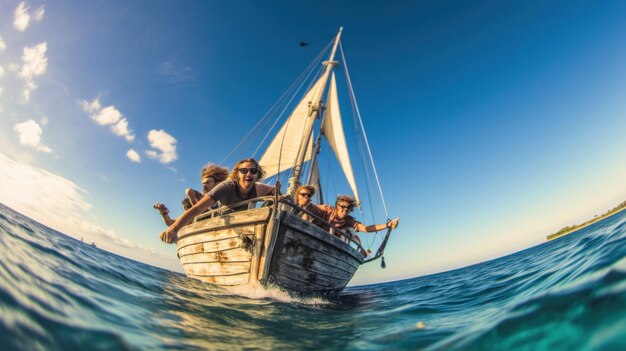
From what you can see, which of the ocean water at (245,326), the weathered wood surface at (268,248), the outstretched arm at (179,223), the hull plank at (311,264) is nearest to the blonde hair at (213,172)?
the outstretched arm at (179,223)

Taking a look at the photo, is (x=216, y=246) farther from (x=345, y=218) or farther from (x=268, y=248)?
(x=345, y=218)

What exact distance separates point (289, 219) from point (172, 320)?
2.49 m

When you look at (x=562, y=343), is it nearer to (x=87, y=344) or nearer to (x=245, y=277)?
(x=87, y=344)

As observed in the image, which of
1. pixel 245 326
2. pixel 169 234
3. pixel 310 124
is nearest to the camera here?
pixel 245 326

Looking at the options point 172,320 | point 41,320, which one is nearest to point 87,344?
point 41,320

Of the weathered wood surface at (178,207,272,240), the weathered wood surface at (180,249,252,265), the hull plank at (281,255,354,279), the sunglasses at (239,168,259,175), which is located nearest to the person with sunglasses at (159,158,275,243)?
the sunglasses at (239,168,259,175)

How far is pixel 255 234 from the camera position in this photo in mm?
4617

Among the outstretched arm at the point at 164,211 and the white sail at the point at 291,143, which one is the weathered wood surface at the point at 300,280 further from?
the white sail at the point at 291,143

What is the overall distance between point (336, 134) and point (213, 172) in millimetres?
15325

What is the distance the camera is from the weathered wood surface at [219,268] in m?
4.77

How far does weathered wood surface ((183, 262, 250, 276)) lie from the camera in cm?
477

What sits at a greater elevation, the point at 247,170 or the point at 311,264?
the point at 247,170

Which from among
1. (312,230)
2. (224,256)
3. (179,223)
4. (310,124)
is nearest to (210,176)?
(224,256)

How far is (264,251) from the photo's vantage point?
14.9ft
